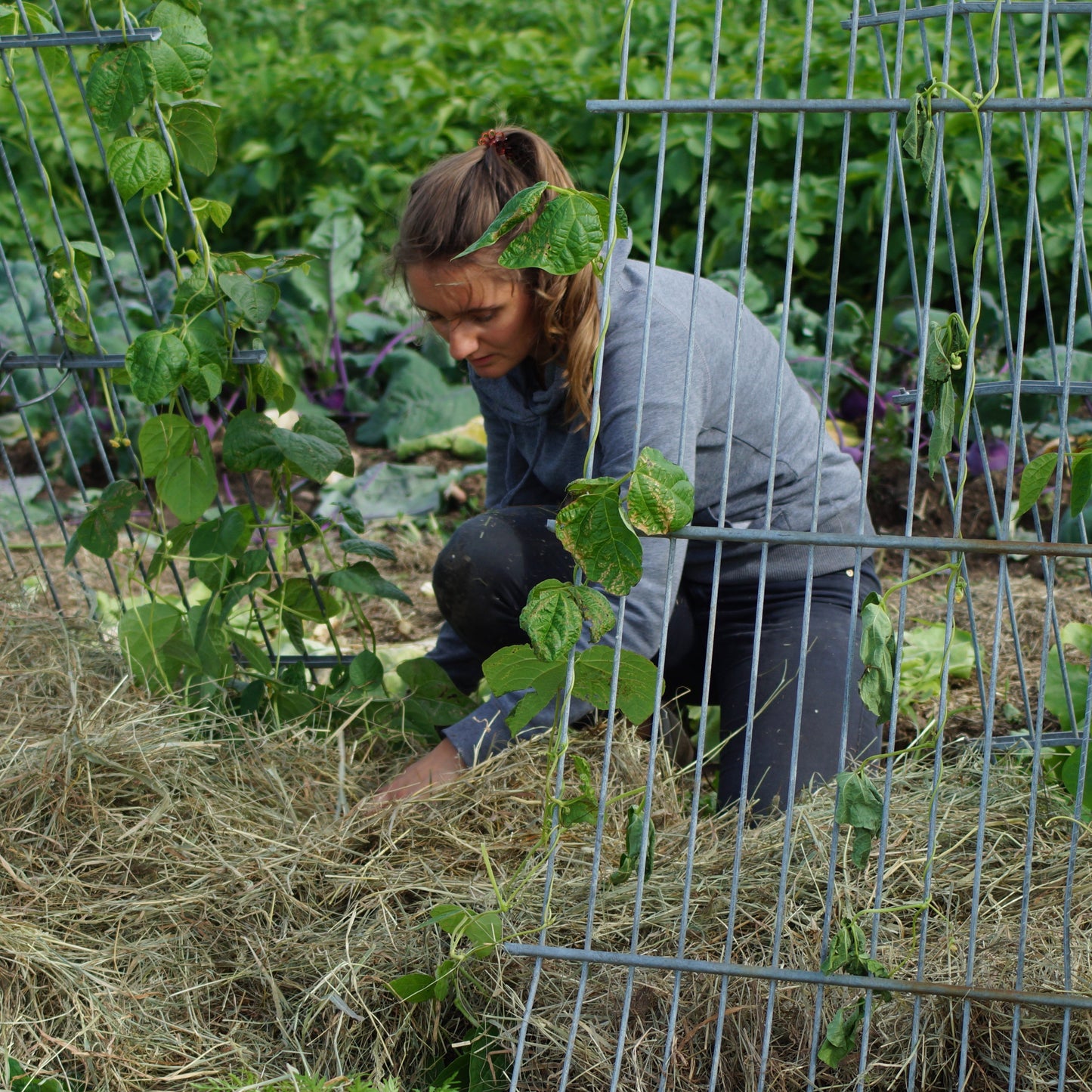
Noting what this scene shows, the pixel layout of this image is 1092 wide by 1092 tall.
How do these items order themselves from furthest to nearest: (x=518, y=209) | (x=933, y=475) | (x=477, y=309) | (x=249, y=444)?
(x=249, y=444)
(x=477, y=309)
(x=933, y=475)
(x=518, y=209)

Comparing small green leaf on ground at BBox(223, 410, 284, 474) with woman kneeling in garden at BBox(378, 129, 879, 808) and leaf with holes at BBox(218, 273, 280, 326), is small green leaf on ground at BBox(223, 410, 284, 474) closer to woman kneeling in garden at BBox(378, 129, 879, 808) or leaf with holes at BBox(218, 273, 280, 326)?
leaf with holes at BBox(218, 273, 280, 326)

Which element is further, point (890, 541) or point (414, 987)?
point (414, 987)

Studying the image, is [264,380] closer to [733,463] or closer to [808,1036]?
[733,463]

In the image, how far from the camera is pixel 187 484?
6.55 ft

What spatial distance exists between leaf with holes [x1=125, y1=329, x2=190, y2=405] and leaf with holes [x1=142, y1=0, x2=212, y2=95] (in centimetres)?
36

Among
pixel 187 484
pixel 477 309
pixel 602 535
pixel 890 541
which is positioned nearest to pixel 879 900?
pixel 890 541

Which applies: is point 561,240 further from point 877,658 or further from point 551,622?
point 877,658

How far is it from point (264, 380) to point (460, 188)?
46cm

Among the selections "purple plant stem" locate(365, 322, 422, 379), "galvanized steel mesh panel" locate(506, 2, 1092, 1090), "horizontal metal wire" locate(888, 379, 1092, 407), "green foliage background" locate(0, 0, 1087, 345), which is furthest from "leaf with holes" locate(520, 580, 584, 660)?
"purple plant stem" locate(365, 322, 422, 379)

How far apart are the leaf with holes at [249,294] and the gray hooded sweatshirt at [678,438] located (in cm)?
40

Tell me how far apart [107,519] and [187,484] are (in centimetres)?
17

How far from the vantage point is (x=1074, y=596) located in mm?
2783

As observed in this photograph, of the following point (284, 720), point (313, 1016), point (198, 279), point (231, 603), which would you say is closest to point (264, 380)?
point (198, 279)

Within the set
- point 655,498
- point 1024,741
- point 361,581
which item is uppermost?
point 655,498
